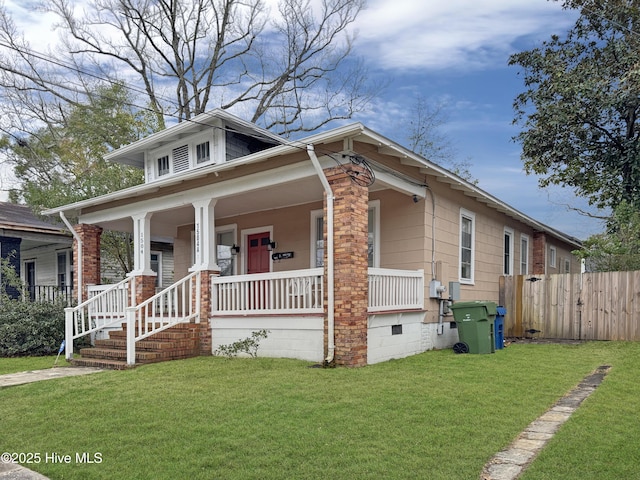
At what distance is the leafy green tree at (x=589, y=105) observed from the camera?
15.1 metres

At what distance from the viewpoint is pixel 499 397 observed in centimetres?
598

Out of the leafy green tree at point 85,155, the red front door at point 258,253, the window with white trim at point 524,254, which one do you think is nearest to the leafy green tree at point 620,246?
the window with white trim at point 524,254

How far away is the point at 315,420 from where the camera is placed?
16.8 feet

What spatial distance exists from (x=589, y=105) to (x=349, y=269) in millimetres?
11263

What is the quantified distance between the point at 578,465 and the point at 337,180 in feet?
17.7

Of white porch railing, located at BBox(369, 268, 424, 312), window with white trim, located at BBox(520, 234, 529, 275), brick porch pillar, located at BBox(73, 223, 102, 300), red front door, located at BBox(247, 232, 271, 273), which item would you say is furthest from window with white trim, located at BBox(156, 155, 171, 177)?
window with white trim, located at BBox(520, 234, 529, 275)

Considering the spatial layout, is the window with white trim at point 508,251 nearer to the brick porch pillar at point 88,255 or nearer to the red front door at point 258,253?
the red front door at point 258,253

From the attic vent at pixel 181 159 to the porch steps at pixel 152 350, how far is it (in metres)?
4.62

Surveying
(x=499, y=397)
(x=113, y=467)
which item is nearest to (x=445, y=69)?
(x=499, y=397)

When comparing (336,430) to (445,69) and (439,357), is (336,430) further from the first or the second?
(445,69)

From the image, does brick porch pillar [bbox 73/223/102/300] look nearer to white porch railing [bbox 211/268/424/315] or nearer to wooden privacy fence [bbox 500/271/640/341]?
white porch railing [bbox 211/268/424/315]

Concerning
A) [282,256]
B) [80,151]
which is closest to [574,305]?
[282,256]

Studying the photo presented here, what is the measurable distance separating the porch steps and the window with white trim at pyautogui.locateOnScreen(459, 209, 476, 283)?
602 centimetres

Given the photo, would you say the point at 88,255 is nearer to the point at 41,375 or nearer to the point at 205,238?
the point at 205,238
